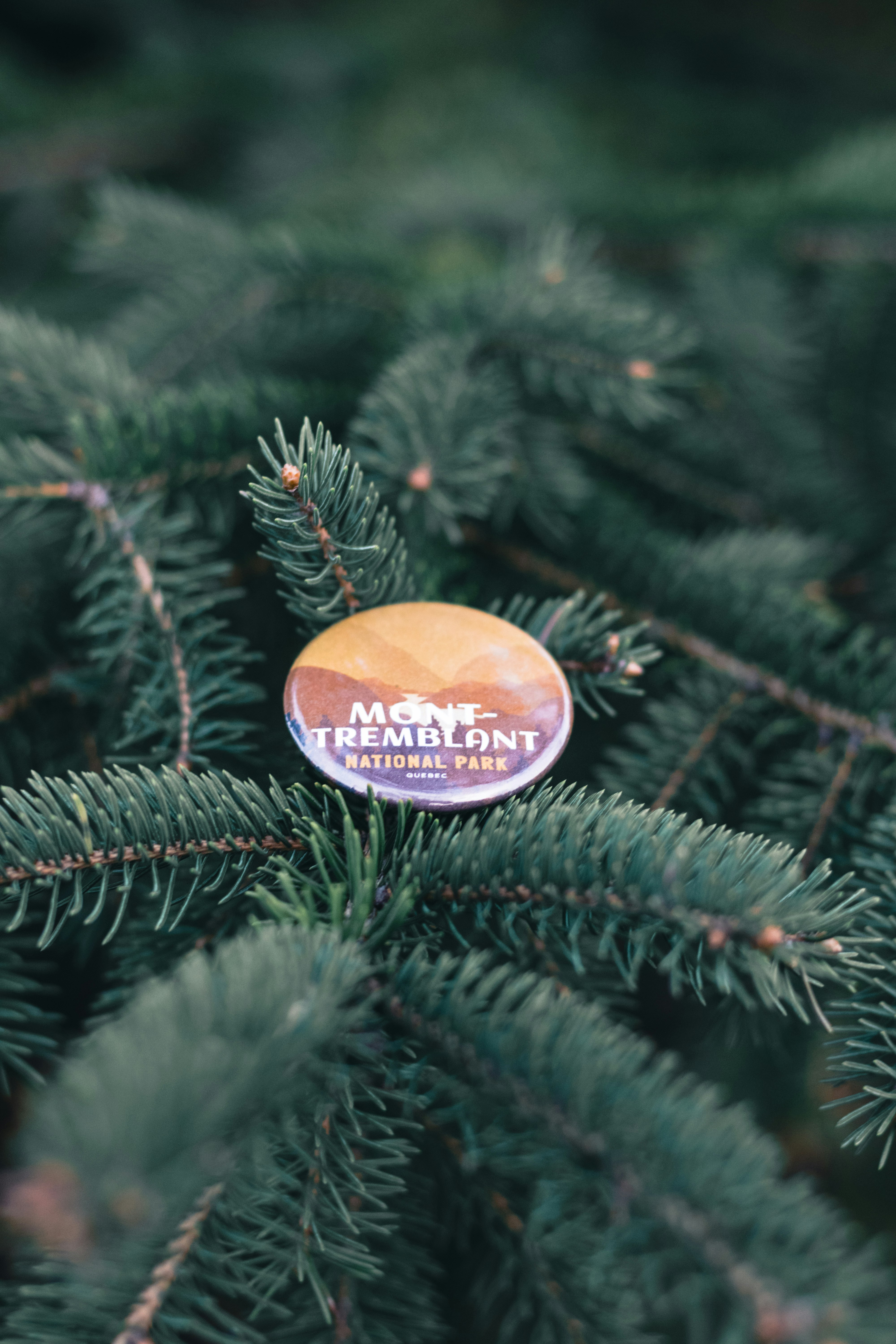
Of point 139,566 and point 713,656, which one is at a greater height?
point 713,656

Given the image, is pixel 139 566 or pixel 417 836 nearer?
pixel 417 836

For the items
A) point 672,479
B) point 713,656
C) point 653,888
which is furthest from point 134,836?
point 672,479

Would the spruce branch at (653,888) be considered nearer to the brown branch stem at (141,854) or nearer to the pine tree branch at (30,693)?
the brown branch stem at (141,854)

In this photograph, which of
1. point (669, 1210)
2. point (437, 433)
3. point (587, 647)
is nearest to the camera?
point (669, 1210)

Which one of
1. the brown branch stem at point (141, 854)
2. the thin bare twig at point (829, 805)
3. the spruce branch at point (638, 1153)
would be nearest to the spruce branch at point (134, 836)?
the brown branch stem at point (141, 854)

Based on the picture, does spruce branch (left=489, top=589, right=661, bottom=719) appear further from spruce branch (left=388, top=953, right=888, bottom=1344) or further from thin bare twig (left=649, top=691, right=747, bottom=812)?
spruce branch (left=388, top=953, right=888, bottom=1344)

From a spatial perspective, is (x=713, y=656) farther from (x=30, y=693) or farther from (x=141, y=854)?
(x=30, y=693)

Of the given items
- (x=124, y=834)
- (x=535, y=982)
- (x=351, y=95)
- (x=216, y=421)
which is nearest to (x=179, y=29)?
(x=351, y=95)
